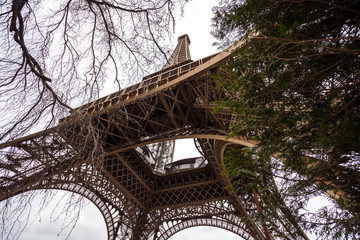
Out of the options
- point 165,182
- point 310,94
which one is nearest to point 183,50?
point 165,182

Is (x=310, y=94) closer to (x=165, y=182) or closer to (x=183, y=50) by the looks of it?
(x=165, y=182)

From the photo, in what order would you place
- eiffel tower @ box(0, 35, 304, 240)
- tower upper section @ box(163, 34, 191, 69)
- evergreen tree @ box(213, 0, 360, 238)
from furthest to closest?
tower upper section @ box(163, 34, 191, 69) < eiffel tower @ box(0, 35, 304, 240) < evergreen tree @ box(213, 0, 360, 238)

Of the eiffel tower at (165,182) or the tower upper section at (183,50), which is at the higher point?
the tower upper section at (183,50)

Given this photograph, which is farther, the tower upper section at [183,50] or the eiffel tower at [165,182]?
the tower upper section at [183,50]

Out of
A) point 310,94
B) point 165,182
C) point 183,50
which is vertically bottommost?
point 310,94

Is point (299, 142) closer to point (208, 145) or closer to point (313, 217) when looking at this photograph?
point (313, 217)

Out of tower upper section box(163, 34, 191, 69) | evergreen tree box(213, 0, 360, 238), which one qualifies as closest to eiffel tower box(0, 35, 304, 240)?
tower upper section box(163, 34, 191, 69)

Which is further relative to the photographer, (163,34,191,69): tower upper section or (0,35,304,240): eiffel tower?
(163,34,191,69): tower upper section

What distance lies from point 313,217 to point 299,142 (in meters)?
0.79

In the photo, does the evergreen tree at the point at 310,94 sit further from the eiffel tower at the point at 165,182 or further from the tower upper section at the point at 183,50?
the tower upper section at the point at 183,50

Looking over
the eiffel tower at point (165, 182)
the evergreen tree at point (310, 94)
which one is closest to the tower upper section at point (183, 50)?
the eiffel tower at point (165, 182)

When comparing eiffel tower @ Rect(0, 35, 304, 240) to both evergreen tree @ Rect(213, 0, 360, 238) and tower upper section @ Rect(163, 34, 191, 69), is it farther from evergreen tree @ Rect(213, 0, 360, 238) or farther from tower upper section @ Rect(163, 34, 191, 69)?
evergreen tree @ Rect(213, 0, 360, 238)

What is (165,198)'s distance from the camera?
58.9ft

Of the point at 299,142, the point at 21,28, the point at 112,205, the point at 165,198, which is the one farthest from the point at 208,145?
the point at 21,28
